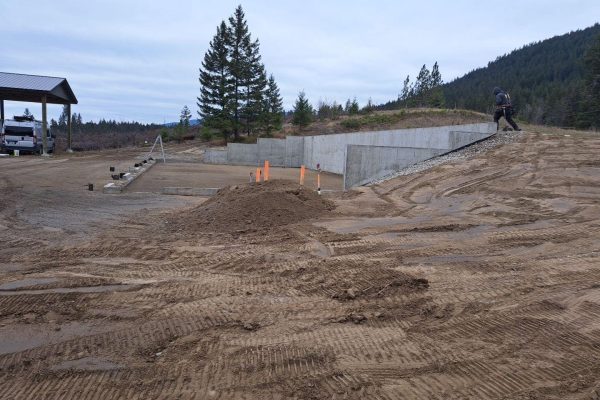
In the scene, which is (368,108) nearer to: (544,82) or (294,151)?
(294,151)

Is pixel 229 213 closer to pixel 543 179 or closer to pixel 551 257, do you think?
pixel 551 257

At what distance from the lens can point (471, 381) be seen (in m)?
3.48

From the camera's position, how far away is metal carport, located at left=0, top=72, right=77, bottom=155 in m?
33.6

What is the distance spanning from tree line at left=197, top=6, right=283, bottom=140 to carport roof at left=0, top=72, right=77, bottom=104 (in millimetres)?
13586

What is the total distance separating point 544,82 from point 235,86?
3557 inches

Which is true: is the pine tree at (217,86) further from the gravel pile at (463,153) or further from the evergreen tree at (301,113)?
the gravel pile at (463,153)

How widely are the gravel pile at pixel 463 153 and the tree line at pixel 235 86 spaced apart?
31229 mm

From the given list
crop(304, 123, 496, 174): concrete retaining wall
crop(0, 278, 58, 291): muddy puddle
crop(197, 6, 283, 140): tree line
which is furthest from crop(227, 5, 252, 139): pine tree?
crop(0, 278, 58, 291): muddy puddle

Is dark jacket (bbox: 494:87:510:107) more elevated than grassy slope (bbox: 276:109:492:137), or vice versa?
grassy slope (bbox: 276:109:492:137)

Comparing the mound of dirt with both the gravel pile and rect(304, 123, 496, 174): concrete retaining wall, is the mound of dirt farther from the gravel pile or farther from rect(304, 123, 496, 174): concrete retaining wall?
rect(304, 123, 496, 174): concrete retaining wall

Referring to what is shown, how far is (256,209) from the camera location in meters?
10.2

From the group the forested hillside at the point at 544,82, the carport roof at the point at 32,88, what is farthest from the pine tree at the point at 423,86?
the carport roof at the point at 32,88

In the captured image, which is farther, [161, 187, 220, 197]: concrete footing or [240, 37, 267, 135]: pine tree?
[240, 37, 267, 135]: pine tree

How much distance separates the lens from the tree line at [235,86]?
4691 centimetres
